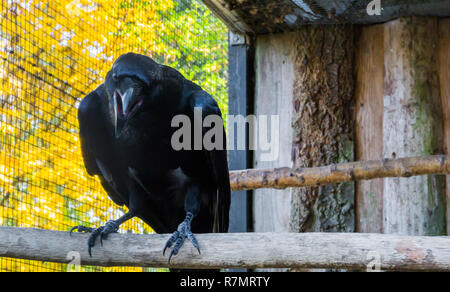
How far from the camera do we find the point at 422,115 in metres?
2.69

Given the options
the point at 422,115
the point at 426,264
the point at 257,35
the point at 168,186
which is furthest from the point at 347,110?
the point at 426,264

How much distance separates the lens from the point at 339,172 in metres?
2.51

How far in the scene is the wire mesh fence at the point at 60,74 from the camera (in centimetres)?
265

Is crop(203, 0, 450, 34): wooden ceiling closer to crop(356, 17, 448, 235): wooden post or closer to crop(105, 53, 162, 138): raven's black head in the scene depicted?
crop(356, 17, 448, 235): wooden post

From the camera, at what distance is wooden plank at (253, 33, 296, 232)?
2.92 metres

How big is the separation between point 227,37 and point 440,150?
1332 mm

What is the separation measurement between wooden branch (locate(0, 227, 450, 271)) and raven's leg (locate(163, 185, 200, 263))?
0.8 inches

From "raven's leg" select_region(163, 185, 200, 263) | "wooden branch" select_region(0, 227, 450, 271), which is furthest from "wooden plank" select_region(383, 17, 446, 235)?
"wooden branch" select_region(0, 227, 450, 271)

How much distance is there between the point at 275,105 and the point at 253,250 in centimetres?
152

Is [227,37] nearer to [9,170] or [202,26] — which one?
[202,26]

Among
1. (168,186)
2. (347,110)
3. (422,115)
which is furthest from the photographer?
(347,110)
